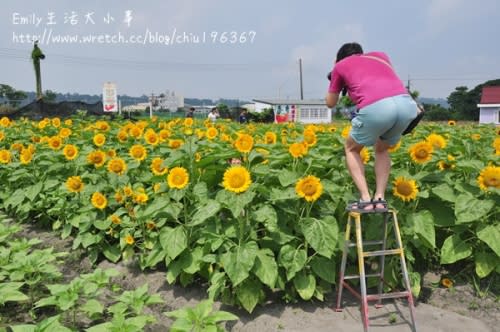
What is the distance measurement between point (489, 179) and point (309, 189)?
3.68 feet

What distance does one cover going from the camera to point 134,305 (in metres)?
2.48

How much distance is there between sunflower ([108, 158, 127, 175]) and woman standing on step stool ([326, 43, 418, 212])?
6.00ft

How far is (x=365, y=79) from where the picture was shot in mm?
2924

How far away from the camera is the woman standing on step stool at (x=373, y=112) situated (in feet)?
9.18

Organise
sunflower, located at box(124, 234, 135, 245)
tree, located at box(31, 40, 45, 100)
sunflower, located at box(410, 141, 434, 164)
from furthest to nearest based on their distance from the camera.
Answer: tree, located at box(31, 40, 45, 100)
sunflower, located at box(124, 234, 135, 245)
sunflower, located at box(410, 141, 434, 164)

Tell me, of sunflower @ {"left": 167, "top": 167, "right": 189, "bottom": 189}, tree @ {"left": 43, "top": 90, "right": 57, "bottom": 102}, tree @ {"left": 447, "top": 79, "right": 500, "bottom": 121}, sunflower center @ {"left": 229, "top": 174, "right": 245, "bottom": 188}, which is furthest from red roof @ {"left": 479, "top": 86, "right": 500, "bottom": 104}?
tree @ {"left": 43, "top": 90, "right": 57, "bottom": 102}

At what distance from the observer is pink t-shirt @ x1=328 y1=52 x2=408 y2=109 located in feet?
9.35

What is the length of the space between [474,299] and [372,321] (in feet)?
2.62

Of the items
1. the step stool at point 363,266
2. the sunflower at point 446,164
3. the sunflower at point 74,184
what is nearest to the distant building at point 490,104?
the sunflower at point 446,164

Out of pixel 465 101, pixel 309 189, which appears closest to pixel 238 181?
pixel 309 189

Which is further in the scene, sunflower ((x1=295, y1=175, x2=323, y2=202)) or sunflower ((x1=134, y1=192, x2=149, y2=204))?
sunflower ((x1=134, y1=192, x2=149, y2=204))

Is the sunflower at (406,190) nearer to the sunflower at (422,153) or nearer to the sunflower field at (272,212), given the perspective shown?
the sunflower field at (272,212)

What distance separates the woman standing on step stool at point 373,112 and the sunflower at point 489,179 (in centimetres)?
55

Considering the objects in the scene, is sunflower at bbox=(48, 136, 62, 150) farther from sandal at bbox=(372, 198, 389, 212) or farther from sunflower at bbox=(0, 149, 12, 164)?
sandal at bbox=(372, 198, 389, 212)
